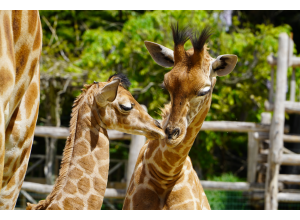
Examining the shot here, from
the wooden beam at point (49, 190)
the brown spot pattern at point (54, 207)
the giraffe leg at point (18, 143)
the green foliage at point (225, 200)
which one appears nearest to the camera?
the giraffe leg at point (18, 143)

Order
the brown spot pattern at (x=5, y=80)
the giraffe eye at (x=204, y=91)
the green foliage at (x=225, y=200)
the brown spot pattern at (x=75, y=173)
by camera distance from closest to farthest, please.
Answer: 1. the brown spot pattern at (x=5, y=80)
2. the brown spot pattern at (x=75, y=173)
3. the giraffe eye at (x=204, y=91)
4. the green foliage at (x=225, y=200)

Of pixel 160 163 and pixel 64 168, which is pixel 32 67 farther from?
pixel 160 163

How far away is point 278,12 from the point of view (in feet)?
27.6

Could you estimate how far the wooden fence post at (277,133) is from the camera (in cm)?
516

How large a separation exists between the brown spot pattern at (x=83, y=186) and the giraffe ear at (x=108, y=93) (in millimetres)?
503

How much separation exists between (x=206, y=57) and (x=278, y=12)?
683 centimetres

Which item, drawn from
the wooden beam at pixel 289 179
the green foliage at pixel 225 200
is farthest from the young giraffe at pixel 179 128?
the green foliage at pixel 225 200

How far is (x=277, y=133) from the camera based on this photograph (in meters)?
5.17

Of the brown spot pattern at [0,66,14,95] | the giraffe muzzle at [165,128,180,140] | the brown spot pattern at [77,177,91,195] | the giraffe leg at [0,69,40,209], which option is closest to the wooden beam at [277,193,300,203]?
the giraffe muzzle at [165,128,180,140]

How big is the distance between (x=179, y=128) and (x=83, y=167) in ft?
2.17

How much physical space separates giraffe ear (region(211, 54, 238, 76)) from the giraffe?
135 centimetres

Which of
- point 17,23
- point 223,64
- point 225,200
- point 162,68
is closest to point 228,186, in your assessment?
point 225,200

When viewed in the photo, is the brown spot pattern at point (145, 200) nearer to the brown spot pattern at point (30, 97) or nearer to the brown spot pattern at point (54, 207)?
the brown spot pattern at point (54, 207)
